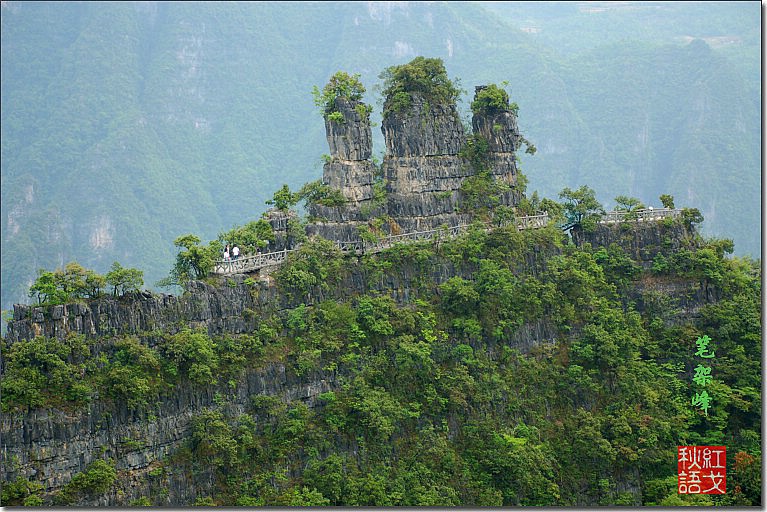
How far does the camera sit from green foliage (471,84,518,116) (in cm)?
4969

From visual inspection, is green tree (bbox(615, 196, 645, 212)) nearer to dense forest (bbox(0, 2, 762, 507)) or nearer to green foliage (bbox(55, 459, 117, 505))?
dense forest (bbox(0, 2, 762, 507))

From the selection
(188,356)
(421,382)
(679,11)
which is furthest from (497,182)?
(679,11)

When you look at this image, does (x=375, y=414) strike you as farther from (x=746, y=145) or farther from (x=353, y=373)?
(x=746, y=145)

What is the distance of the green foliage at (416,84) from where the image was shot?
157 ft

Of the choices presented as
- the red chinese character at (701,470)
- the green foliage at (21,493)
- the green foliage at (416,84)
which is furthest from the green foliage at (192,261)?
the red chinese character at (701,470)

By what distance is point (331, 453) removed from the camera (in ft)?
135

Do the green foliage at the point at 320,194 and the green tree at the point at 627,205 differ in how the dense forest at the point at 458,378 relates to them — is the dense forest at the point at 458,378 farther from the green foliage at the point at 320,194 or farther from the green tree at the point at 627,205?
the green foliage at the point at 320,194

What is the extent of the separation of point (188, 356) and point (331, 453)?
19.3 feet

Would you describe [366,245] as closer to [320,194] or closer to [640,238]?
[320,194]

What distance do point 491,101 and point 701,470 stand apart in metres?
16.0

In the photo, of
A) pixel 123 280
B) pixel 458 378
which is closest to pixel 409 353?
pixel 458 378

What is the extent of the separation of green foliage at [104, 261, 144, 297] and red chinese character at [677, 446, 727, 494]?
19.6 metres

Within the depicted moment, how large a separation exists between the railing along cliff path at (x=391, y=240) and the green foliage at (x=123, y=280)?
3717 mm

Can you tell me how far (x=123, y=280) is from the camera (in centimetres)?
3809
